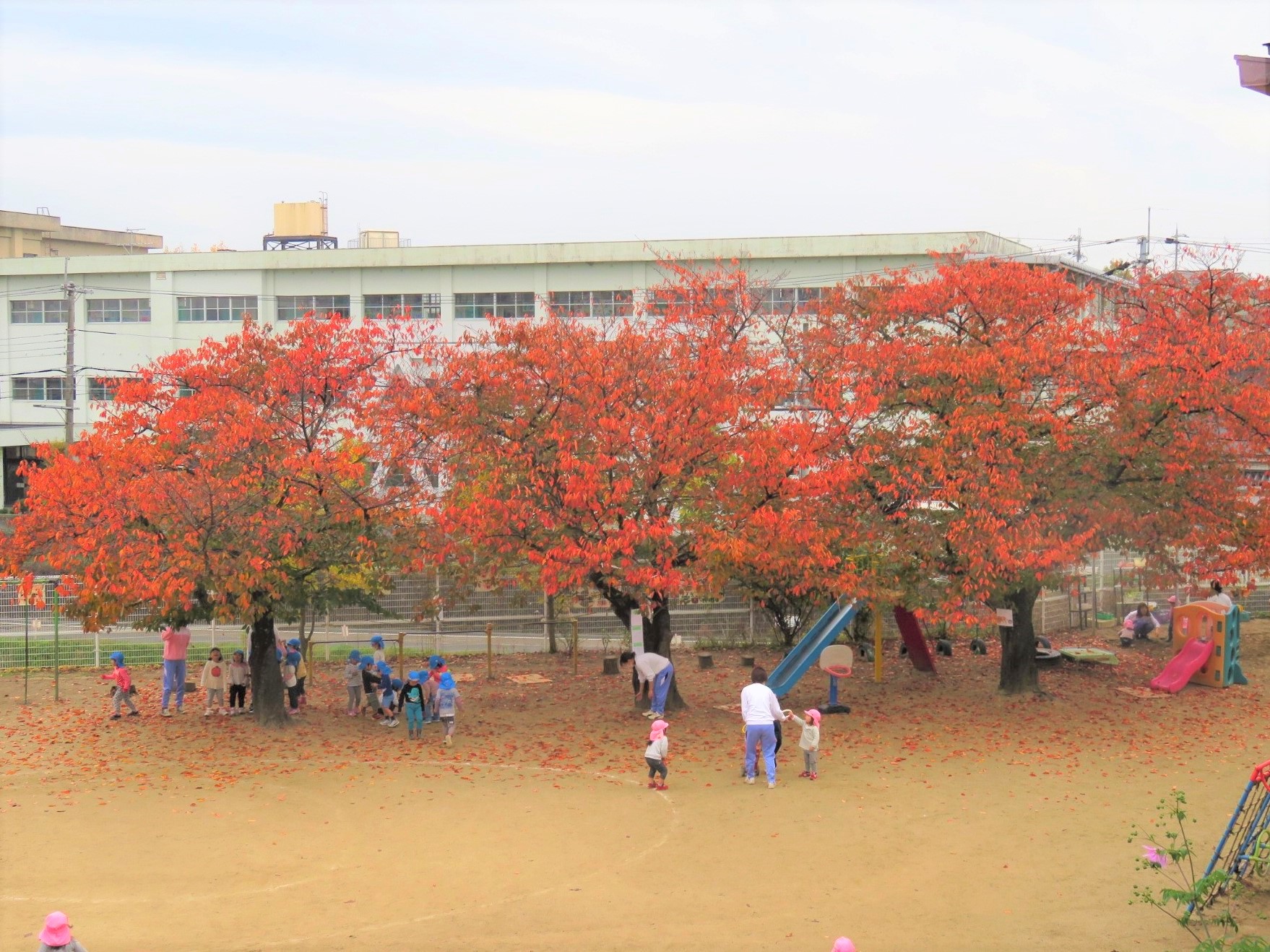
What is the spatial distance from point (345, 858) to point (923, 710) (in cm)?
1166

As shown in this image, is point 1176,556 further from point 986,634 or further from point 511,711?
point 511,711

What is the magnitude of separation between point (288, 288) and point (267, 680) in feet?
107

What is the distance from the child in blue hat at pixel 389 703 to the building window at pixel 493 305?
97.5 feet

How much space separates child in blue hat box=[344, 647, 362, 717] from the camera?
20938 mm

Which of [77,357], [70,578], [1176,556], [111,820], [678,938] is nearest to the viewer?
[678,938]

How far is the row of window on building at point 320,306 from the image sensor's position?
48312 mm

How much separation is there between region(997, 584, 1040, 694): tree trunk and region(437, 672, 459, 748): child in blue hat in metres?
9.94

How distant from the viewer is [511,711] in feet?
72.0

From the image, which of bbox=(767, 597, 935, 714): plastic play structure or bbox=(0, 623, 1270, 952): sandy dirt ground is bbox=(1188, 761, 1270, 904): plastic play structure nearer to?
bbox=(0, 623, 1270, 952): sandy dirt ground

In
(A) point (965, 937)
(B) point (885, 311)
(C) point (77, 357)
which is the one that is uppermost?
(C) point (77, 357)

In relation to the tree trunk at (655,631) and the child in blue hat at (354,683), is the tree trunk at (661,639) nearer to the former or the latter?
the tree trunk at (655,631)

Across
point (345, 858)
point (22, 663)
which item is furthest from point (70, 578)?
point (22, 663)

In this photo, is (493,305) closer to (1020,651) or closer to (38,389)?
(38,389)

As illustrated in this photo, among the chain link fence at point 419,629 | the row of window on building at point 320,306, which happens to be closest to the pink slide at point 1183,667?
the chain link fence at point 419,629
